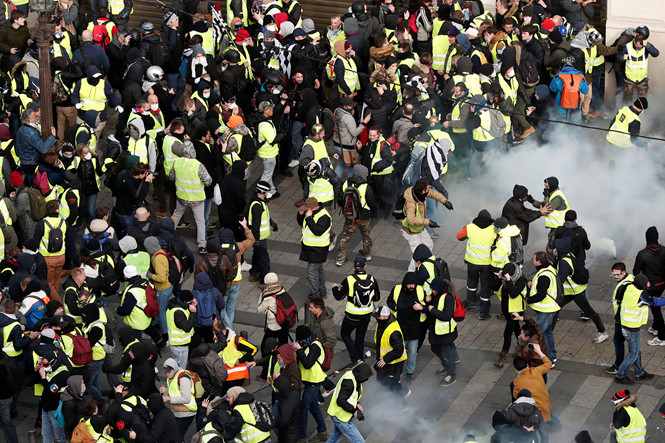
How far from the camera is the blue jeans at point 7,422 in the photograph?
16969 millimetres

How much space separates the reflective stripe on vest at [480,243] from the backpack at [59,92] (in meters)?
7.12

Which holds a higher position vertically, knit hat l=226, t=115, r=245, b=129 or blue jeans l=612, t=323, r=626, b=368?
knit hat l=226, t=115, r=245, b=129

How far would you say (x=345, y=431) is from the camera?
16.4m

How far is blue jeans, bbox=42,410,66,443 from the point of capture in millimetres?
16891

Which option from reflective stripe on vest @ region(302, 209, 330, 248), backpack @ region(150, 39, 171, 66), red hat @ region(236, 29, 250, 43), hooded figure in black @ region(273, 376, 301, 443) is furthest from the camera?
red hat @ region(236, 29, 250, 43)

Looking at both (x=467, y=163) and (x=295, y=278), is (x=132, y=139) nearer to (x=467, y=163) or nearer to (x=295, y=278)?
(x=295, y=278)

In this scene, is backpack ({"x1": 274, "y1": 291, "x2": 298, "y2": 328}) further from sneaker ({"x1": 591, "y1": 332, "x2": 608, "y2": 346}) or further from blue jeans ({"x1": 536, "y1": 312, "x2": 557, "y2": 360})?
sneaker ({"x1": 591, "y1": 332, "x2": 608, "y2": 346})

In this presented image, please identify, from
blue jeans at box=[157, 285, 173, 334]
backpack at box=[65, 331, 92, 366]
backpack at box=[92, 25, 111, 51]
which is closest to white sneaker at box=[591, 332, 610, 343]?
blue jeans at box=[157, 285, 173, 334]

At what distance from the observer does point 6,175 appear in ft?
67.1

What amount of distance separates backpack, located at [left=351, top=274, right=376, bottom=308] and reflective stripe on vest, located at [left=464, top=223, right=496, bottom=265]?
1.87 meters

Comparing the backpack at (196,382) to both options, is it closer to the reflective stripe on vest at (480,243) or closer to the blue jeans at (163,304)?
the blue jeans at (163,304)

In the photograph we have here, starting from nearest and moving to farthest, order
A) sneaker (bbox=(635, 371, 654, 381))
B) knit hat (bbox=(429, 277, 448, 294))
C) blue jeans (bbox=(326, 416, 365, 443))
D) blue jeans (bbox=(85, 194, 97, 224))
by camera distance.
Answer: blue jeans (bbox=(326, 416, 365, 443))
knit hat (bbox=(429, 277, 448, 294))
sneaker (bbox=(635, 371, 654, 381))
blue jeans (bbox=(85, 194, 97, 224))

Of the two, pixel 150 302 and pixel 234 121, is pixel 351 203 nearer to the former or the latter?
pixel 234 121

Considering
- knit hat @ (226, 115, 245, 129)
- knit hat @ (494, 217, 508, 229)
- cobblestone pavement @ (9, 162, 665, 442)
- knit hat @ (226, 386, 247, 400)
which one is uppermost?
knit hat @ (226, 115, 245, 129)
